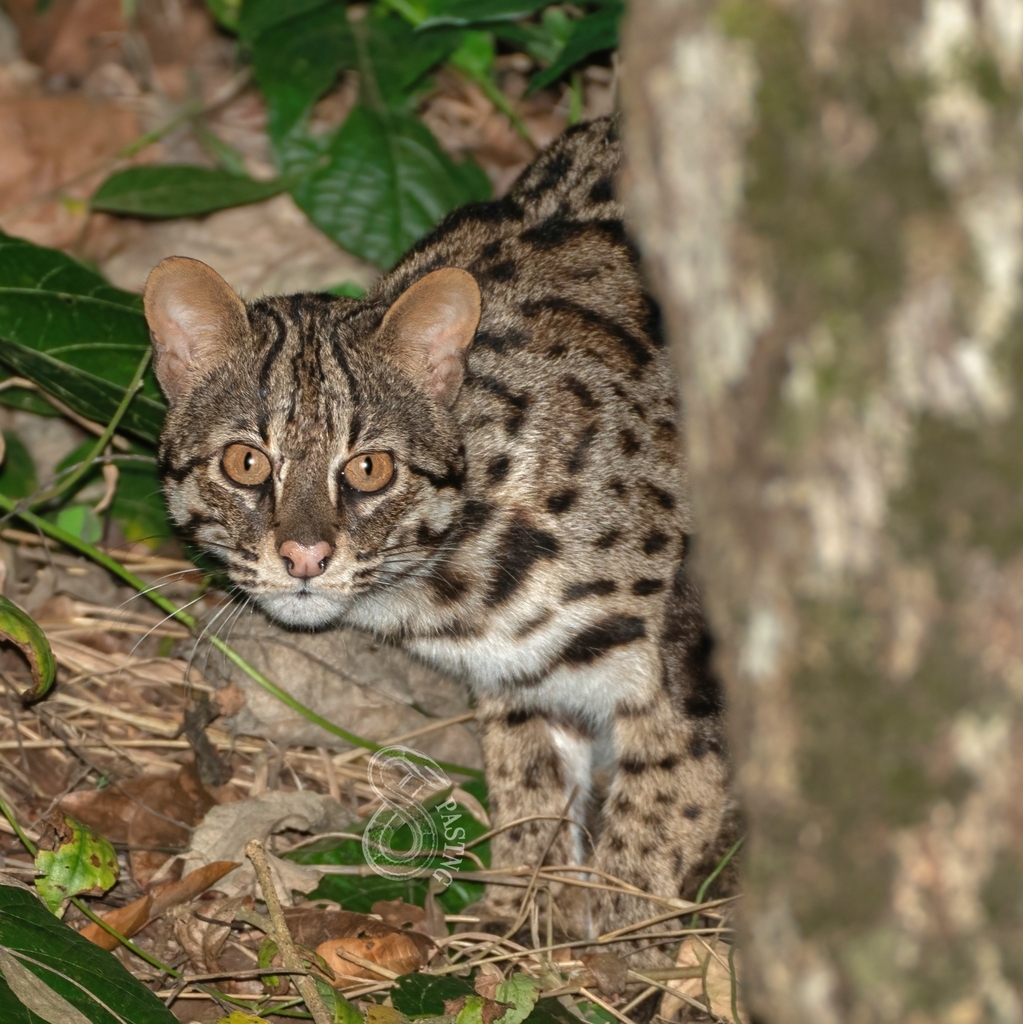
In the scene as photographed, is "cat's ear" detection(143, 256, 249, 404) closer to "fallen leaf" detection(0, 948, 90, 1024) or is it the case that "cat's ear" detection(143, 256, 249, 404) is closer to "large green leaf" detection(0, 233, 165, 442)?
"large green leaf" detection(0, 233, 165, 442)

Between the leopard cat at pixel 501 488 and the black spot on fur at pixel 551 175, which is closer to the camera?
the leopard cat at pixel 501 488

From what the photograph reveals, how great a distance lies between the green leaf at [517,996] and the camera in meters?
3.33

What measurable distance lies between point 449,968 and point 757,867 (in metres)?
2.06

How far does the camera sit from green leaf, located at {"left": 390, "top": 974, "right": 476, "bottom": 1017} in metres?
3.31

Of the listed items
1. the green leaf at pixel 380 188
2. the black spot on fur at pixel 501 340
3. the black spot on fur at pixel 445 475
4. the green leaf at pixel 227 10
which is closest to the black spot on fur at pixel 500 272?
the black spot on fur at pixel 501 340

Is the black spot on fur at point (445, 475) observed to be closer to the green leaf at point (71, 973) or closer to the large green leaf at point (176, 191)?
the green leaf at point (71, 973)

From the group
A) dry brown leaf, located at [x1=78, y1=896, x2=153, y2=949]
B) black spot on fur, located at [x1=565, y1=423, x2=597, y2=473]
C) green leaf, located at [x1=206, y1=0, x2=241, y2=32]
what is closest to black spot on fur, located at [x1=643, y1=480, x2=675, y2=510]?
black spot on fur, located at [x1=565, y1=423, x2=597, y2=473]

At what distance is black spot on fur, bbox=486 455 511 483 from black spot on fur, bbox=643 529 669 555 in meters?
0.45

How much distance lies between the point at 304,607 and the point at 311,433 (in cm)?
48

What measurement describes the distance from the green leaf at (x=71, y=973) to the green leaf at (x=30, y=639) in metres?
0.72

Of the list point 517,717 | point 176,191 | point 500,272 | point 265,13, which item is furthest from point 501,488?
point 265,13

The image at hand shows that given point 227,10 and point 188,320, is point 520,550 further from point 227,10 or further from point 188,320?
point 227,10

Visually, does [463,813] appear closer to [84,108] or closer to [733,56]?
[733,56]

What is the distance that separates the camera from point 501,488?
12.4 feet
